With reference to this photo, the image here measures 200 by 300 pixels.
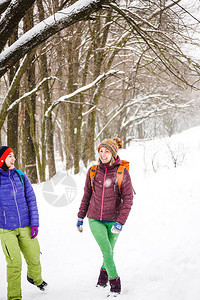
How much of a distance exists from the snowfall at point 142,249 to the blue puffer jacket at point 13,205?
38.4 inches

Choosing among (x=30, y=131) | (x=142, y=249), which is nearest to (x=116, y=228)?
(x=142, y=249)

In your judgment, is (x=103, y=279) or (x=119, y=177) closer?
(x=119, y=177)

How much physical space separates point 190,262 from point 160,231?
122cm

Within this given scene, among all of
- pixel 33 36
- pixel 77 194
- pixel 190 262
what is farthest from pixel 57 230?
pixel 33 36

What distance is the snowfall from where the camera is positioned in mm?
2736

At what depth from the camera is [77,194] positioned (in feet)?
23.4

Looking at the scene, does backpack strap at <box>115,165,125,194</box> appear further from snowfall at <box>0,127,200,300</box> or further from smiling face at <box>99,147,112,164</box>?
snowfall at <box>0,127,200,300</box>

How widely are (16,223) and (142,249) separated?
7.21ft

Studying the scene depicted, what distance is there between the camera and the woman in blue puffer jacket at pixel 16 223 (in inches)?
98.9

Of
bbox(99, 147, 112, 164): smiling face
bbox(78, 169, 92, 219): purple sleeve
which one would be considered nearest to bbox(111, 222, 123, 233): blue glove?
bbox(78, 169, 92, 219): purple sleeve

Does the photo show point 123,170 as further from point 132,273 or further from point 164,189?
point 164,189

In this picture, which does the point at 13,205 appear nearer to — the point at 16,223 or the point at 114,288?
the point at 16,223

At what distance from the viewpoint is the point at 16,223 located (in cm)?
258

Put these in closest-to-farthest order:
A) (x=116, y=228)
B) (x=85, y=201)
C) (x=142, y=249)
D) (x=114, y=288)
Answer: (x=116, y=228)
(x=114, y=288)
(x=85, y=201)
(x=142, y=249)
